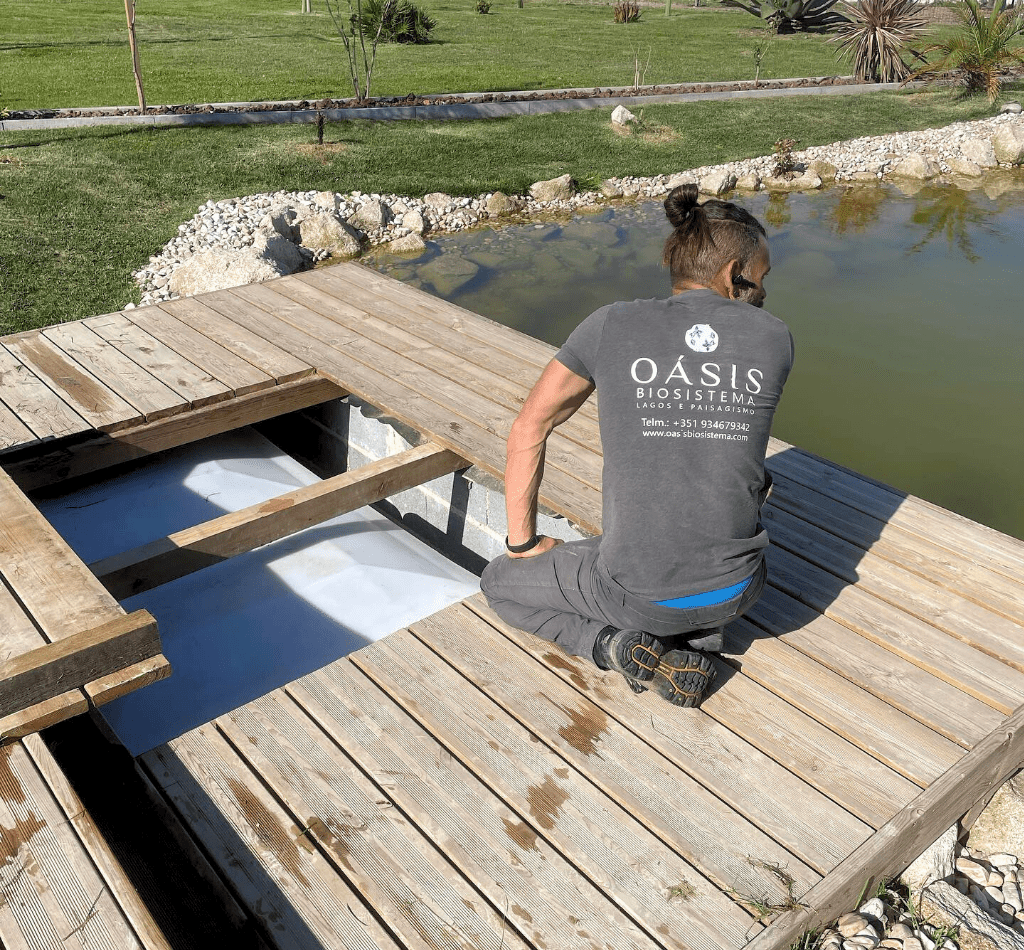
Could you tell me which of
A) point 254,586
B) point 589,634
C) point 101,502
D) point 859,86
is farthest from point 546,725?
point 859,86

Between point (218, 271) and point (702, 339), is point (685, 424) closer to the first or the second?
point (702, 339)

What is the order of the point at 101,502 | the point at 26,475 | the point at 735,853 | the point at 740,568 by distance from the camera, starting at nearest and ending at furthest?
the point at 735,853 < the point at 740,568 < the point at 26,475 < the point at 101,502

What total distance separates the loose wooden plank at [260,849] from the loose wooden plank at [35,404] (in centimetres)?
223

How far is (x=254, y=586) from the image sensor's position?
4.42m

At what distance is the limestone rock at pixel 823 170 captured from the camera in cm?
1269

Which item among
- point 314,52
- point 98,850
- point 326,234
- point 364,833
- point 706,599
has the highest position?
point 706,599

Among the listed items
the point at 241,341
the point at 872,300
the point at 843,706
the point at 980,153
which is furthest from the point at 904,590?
the point at 980,153

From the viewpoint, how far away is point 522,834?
2479 millimetres

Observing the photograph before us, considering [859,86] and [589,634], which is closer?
[589,634]

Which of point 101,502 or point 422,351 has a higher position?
point 422,351

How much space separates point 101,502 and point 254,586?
1170mm

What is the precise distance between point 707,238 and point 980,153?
43.7ft

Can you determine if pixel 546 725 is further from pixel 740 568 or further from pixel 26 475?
pixel 26 475

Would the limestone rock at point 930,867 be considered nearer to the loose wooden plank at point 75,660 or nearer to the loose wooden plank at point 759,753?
the loose wooden plank at point 759,753
